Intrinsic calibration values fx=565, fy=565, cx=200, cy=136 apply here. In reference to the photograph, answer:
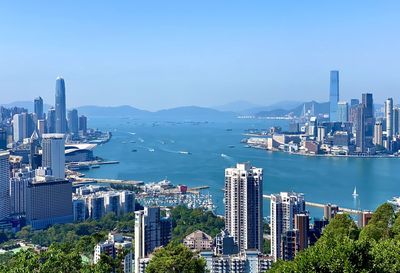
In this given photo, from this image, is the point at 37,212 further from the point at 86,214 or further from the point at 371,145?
the point at 371,145

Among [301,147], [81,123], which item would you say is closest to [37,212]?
[301,147]

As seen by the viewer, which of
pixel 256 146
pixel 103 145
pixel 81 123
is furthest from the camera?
pixel 81 123

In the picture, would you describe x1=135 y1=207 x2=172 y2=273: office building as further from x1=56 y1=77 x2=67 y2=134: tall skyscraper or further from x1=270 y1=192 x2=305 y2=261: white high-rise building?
x1=56 y1=77 x2=67 y2=134: tall skyscraper

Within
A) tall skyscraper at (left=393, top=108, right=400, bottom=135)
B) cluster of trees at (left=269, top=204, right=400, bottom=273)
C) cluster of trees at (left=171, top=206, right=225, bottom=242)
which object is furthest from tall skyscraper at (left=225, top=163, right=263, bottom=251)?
tall skyscraper at (left=393, top=108, right=400, bottom=135)

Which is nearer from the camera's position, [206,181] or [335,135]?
[206,181]

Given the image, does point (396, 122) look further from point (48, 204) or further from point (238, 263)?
point (238, 263)
